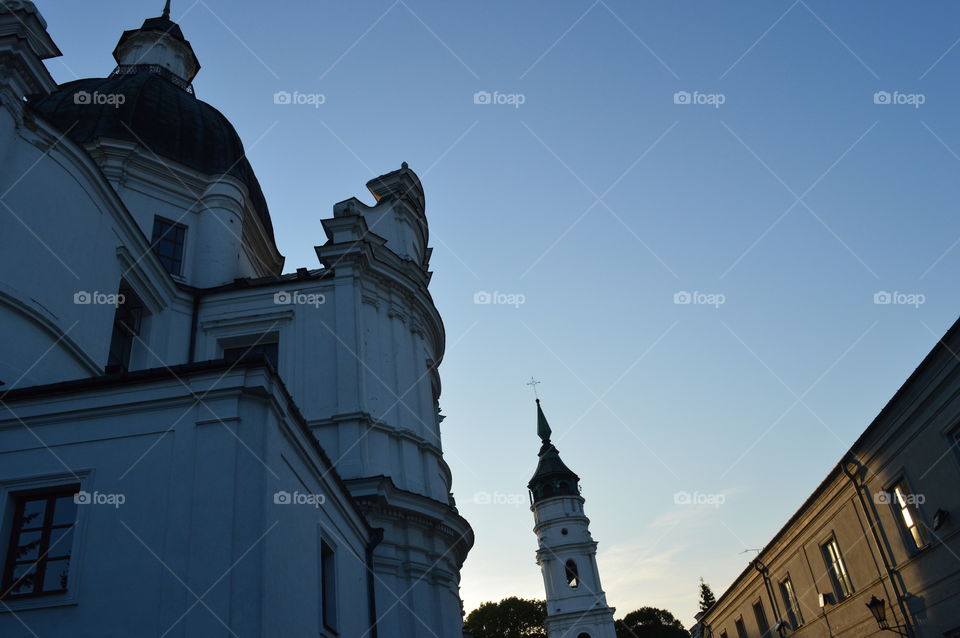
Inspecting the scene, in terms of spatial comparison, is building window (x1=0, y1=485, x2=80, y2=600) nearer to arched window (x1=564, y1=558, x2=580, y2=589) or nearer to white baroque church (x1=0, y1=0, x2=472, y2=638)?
white baroque church (x1=0, y1=0, x2=472, y2=638)

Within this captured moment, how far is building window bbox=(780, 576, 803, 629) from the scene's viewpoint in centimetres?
2428

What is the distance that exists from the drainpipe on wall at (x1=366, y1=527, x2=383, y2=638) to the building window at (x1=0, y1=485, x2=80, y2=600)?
6.91 metres

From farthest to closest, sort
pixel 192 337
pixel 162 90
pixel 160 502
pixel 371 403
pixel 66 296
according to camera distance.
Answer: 1. pixel 162 90
2. pixel 192 337
3. pixel 371 403
4. pixel 66 296
5. pixel 160 502

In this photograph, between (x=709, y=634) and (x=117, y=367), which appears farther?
(x=709, y=634)

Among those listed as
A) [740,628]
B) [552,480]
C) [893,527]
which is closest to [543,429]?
[552,480]

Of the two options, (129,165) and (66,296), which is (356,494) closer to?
(66,296)

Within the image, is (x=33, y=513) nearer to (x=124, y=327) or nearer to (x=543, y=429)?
(x=124, y=327)

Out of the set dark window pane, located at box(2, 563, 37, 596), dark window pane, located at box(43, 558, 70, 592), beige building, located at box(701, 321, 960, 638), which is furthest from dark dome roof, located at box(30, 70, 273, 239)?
beige building, located at box(701, 321, 960, 638)

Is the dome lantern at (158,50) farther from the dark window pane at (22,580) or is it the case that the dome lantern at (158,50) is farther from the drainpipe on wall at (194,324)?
the dark window pane at (22,580)

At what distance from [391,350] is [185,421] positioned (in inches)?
410

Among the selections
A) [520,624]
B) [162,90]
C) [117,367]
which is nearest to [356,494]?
[117,367]

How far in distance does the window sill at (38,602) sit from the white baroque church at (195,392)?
0.09 ft

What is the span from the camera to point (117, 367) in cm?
1761

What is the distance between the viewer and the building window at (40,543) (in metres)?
9.53
